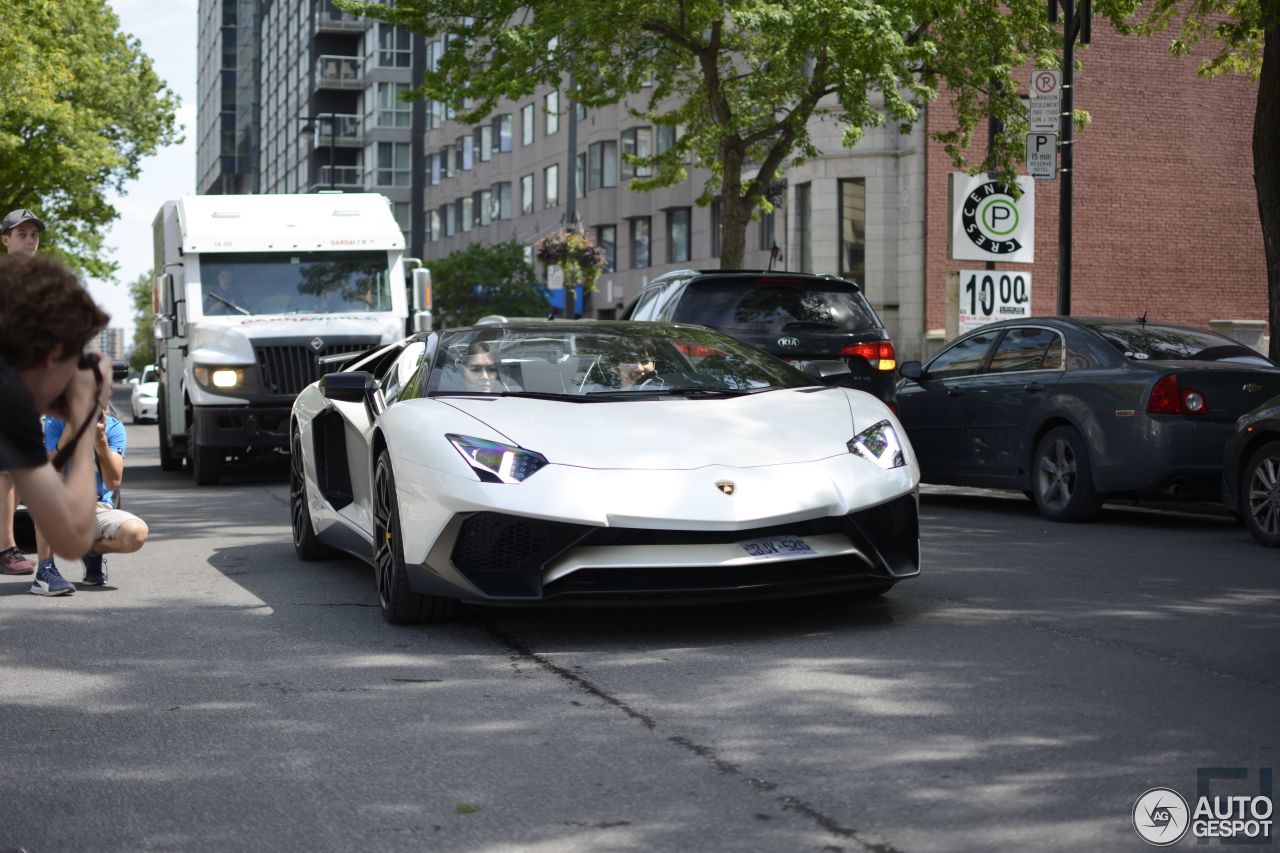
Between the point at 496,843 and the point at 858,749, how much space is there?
1263 mm

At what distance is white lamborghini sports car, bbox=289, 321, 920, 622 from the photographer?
6.48m

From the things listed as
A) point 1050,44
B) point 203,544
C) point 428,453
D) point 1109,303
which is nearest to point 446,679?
point 428,453

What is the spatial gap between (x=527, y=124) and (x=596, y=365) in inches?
2318

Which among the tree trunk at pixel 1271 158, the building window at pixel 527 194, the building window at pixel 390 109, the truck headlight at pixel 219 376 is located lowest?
the truck headlight at pixel 219 376

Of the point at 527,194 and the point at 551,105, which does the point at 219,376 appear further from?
the point at 527,194

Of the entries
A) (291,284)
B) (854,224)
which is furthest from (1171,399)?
(854,224)

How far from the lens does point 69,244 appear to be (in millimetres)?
54062

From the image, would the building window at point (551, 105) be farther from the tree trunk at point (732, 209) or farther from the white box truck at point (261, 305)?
the white box truck at point (261, 305)

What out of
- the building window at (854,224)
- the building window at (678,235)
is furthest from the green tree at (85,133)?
the building window at (854,224)

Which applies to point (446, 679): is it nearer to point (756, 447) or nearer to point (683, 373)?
point (756, 447)

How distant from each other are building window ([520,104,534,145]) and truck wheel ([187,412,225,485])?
4919cm

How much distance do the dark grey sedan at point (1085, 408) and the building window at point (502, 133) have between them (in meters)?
56.0

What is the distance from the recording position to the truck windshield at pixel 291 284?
17266 mm

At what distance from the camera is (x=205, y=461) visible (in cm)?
1658
